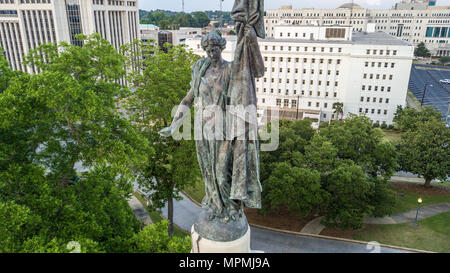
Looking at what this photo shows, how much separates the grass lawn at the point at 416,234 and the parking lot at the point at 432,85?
152 ft

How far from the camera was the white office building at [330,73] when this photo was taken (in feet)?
200

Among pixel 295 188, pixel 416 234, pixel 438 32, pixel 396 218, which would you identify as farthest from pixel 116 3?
pixel 438 32

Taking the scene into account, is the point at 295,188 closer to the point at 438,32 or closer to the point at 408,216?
the point at 408,216

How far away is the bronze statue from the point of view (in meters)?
7.25

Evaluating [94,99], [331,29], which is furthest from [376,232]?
[331,29]

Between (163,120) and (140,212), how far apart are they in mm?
10231

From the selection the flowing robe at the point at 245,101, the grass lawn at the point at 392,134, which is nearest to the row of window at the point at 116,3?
the grass lawn at the point at 392,134

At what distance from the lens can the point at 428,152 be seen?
32.3 metres

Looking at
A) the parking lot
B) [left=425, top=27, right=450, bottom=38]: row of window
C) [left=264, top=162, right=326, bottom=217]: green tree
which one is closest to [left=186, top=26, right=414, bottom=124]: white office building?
the parking lot

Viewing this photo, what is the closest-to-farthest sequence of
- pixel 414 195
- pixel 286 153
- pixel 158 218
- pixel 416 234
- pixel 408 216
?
pixel 416 234 → pixel 286 153 → pixel 158 218 → pixel 408 216 → pixel 414 195

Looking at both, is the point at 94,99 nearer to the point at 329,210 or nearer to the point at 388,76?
the point at 329,210

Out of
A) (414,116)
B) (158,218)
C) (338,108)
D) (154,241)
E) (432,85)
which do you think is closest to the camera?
(154,241)

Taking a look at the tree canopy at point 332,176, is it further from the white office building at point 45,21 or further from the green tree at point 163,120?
the white office building at point 45,21

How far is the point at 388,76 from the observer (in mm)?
61281
